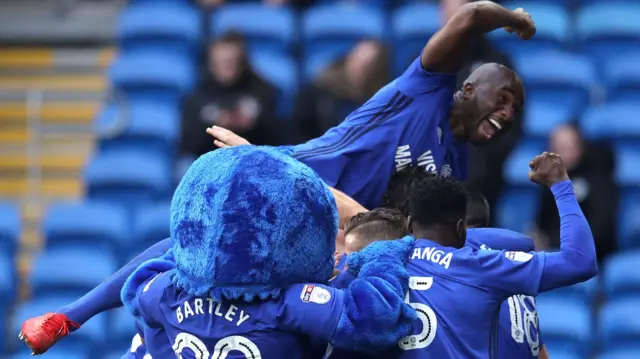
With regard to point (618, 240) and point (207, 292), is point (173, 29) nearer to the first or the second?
point (618, 240)

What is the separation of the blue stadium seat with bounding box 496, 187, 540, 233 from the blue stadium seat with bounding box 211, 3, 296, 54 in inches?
81.9

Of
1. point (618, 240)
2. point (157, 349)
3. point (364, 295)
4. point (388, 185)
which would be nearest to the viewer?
point (364, 295)

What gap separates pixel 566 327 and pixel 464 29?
3.21 metres

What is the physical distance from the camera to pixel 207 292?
349 cm

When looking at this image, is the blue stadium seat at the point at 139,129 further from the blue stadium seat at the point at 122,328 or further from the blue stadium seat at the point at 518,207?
the blue stadium seat at the point at 518,207

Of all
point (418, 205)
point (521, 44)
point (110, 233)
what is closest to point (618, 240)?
point (521, 44)

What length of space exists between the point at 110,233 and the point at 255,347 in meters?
4.49

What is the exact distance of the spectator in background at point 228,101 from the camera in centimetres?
781

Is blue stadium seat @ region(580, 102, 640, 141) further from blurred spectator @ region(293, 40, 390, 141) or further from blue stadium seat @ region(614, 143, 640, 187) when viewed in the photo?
blurred spectator @ region(293, 40, 390, 141)

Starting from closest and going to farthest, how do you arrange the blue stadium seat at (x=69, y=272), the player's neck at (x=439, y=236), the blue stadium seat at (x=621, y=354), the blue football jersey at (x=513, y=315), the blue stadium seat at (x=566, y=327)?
the player's neck at (x=439, y=236)
the blue football jersey at (x=513, y=315)
the blue stadium seat at (x=621, y=354)
the blue stadium seat at (x=566, y=327)
the blue stadium seat at (x=69, y=272)

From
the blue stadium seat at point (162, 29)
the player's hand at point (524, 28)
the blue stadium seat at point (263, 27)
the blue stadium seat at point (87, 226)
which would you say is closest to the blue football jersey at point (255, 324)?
the player's hand at point (524, 28)

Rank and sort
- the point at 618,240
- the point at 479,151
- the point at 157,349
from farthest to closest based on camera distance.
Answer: the point at 618,240 → the point at 479,151 → the point at 157,349

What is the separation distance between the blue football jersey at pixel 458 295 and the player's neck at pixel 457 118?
0.89 metres

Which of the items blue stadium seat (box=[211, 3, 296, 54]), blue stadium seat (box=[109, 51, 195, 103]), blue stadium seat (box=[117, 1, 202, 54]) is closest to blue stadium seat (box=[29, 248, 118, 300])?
blue stadium seat (box=[109, 51, 195, 103])
